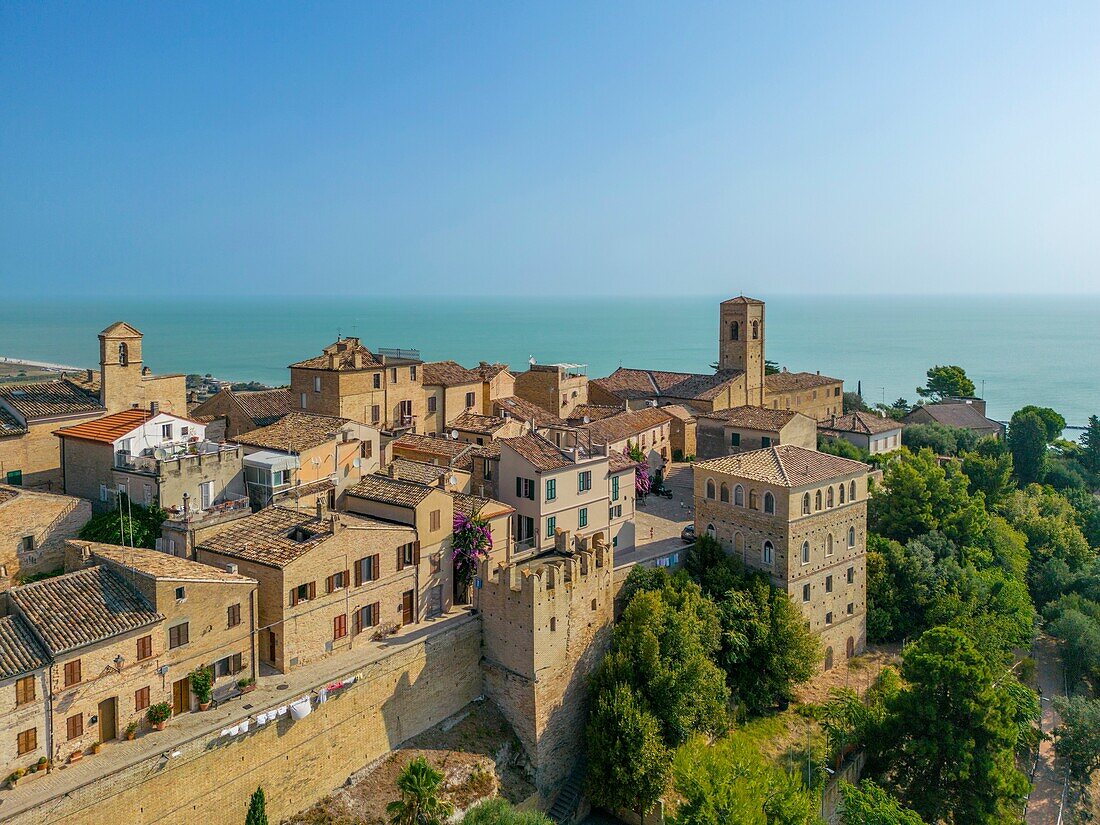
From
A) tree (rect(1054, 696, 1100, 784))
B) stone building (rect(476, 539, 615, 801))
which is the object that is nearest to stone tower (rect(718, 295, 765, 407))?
tree (rect(1054, 696, 1100, 784))

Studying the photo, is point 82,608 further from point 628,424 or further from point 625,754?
point 628,424

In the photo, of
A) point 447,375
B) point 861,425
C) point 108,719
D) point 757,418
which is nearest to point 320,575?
point 108,719

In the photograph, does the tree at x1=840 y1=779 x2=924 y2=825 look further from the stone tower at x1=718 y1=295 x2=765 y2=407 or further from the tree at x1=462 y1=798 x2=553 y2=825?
the stone tower at x1=718 y1=295 x2=765 y2=407

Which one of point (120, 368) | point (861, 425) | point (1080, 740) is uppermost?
point (120, 368)

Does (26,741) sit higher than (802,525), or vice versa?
(802,525)

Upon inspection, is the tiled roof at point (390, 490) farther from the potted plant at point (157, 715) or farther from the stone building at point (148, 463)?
the potted plant at point (157, 715)

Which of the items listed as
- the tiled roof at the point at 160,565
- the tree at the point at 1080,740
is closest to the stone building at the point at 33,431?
the tiled roof at the point at 160,565

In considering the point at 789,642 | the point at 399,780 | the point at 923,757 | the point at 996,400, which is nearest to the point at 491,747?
the point at 399,780
